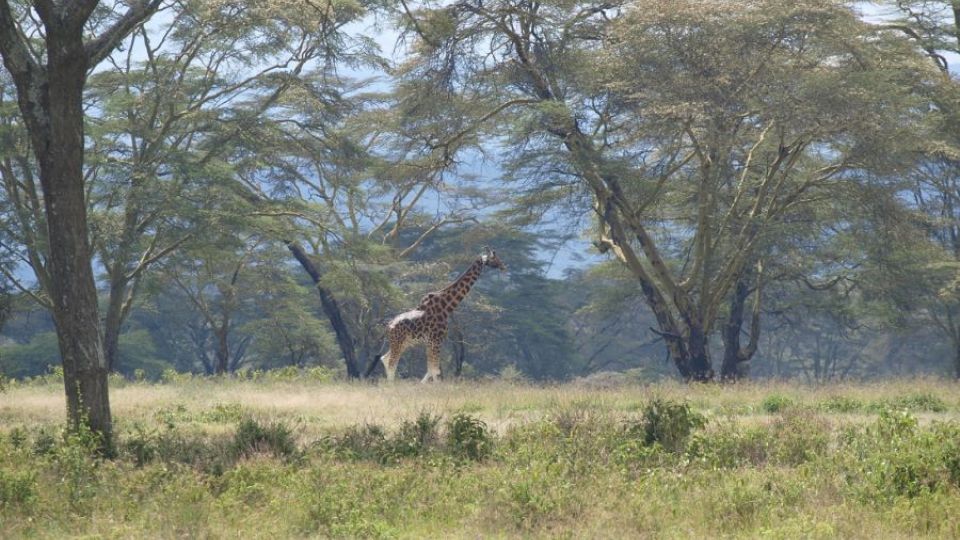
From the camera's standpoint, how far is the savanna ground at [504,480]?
25.3 feet

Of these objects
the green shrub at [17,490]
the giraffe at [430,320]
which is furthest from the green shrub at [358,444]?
the giraffe at [430,320]

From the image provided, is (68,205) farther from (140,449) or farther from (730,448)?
(730,448)

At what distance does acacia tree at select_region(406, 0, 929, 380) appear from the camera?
20781 mm

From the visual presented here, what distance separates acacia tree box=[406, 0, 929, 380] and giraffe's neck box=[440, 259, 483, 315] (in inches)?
86.4

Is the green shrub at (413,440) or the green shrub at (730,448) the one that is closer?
the green shrub at (730,448)

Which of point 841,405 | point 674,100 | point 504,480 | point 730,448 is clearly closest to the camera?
point 504,480

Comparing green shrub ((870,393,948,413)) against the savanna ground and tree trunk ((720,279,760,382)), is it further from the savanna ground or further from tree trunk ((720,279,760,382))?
tree trunk ((720,279,760,382))

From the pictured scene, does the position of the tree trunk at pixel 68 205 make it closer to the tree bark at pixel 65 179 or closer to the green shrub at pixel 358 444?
Result: the tree bark at pixel 65 179

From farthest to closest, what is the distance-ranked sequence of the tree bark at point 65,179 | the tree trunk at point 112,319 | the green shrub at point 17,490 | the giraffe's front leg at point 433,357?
the tree trunk at point 112,319 → the giraffe's front leg at point 433,357 → the tree bark at point 65,179 → the green shrub at point 17,490

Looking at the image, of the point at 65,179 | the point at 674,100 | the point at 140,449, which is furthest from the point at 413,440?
the point at 674,100

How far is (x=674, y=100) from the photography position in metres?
20.8

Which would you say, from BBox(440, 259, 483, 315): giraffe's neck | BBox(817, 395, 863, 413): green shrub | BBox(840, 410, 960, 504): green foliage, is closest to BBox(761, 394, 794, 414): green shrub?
BBox(817, 395, 863, 413): green shrub

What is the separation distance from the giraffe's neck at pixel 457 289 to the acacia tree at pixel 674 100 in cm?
219

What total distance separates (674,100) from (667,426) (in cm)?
1129
